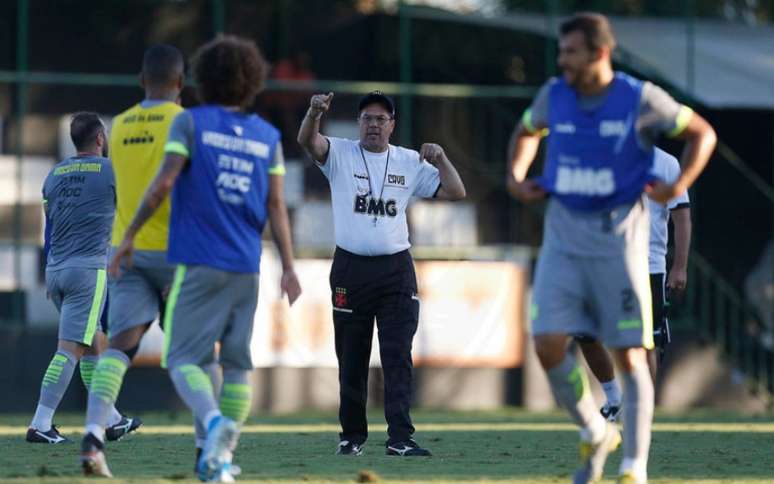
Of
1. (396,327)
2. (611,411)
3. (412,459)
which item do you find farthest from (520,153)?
(611,411)

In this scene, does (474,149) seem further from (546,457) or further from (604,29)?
(604,29)

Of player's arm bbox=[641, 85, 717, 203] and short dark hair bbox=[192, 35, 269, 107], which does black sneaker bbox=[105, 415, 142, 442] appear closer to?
short dark hair bbox=[192, 35, 269, 107]

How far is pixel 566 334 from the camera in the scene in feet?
Answer: 26.4

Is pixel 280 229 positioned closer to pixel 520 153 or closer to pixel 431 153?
pixel 520 153

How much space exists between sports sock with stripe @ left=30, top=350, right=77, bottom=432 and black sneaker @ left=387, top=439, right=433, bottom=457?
→ 6.66ft

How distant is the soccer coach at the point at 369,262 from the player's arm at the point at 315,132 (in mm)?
11

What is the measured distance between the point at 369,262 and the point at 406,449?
1078 mm

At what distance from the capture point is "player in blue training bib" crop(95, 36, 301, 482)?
8141 mm

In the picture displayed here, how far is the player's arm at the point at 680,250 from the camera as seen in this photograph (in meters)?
12.2

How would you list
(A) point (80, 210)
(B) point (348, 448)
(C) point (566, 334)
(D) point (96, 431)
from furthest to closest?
(A) point (80, 210)
(B) point (348, 448)
(D) point (96, 431)
(C) point (566, 334)

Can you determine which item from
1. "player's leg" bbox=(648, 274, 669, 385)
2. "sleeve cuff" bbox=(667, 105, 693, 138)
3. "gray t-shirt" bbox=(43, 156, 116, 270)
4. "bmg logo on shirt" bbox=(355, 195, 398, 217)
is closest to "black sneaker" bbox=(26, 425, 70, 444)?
"gray t-shirt" bbox=(43, 156, 116, 270)

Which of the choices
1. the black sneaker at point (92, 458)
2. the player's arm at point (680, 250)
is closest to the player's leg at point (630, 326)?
the black sneaker at point (92, 458)

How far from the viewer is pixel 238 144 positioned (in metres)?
8.18

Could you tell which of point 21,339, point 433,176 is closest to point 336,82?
point 21,339
